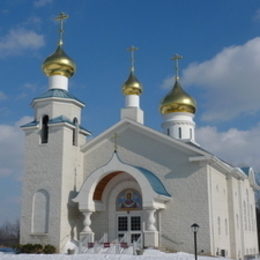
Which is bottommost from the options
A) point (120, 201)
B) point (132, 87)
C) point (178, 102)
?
point (120, 201)

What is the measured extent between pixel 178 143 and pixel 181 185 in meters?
2.08

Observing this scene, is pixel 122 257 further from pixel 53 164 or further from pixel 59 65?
pixel 59 65

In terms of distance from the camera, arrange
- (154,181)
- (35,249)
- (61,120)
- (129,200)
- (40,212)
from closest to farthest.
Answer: (35,249) < (154,181) < (40,212) < (61,120) < (129,200)

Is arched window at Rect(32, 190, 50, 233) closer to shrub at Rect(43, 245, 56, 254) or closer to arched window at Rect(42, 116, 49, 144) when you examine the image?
shrub at Rect(43, 245, 56, 254)

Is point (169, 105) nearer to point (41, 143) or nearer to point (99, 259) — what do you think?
point (41, 143)

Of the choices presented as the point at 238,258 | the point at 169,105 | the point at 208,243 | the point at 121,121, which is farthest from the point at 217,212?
the point at 169,105

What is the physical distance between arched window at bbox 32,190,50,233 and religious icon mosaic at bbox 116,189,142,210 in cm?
368

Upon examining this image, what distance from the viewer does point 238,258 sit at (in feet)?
79.6

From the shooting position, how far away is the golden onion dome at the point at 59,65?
80.6ft

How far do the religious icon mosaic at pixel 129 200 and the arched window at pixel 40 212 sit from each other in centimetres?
368

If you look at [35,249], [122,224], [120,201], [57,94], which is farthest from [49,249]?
[57,94]

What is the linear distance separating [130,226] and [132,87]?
9.60 meters

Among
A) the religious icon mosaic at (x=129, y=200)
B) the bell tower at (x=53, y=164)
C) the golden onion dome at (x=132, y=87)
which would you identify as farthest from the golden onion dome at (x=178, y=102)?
the religious icon mosaic at (x=129, y=200)

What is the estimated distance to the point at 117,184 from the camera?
23266mm
